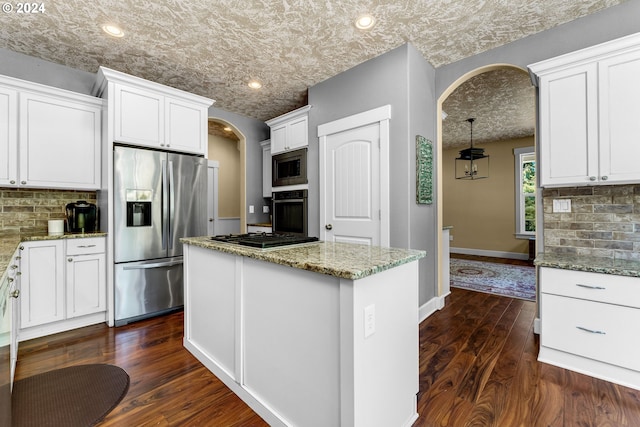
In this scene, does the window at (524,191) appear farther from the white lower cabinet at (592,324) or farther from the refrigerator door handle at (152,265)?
the refrigerator door handle at (152,265)

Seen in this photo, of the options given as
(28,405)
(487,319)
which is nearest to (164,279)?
(28,405)

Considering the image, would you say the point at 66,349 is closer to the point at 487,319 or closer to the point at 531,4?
the point at 487,319

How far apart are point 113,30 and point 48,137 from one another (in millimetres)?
1171

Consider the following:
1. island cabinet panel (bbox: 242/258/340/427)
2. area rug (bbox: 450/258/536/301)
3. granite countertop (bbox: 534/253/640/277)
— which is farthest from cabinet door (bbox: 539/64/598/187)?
island cabinet panel (bbox: 242/258/340/427)

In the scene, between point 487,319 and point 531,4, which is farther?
point 487,319

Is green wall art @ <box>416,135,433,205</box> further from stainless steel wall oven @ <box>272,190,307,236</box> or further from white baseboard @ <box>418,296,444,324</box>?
stainless steel wall oven @ <box>272,190,307,236</box>

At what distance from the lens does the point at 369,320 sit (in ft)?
3.96

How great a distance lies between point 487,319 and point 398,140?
6.57 feet

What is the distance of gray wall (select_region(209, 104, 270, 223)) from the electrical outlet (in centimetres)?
386

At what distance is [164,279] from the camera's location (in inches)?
123

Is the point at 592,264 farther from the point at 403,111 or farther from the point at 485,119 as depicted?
the point at 485,119

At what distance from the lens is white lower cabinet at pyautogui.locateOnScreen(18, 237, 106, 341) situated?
2.48 m

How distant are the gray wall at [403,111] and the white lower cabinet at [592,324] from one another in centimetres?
107

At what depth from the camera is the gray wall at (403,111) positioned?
2.79m
